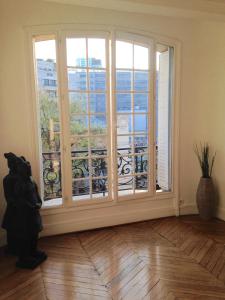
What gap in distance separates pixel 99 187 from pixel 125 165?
0.48m

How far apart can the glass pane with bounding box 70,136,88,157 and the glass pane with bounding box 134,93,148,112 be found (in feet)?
2.75

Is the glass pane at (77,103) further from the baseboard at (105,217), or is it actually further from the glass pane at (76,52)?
the baseboard at (105,217)

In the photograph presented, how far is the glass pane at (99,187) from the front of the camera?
368 centimetres

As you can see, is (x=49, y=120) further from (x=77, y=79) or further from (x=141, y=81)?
(x=141, y=81)

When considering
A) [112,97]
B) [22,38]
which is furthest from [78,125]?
[22,38]

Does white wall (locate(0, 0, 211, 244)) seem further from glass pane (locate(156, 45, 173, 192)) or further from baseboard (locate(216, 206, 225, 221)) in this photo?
baseboard (locate(216, 206, 225, 221))

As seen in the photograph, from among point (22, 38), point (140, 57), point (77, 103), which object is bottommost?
point (77, 103)

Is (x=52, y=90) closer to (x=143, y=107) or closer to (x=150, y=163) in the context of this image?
(x=143, y=107)

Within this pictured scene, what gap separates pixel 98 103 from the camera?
11.6 ft

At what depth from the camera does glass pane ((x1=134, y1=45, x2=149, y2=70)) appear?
363cm

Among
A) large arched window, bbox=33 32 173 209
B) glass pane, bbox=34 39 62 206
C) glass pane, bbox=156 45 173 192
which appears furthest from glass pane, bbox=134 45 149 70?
glass pane, bbox=34 39 62 206

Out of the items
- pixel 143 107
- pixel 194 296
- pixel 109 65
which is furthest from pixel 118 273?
pixel 109 65

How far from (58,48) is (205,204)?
288 cm

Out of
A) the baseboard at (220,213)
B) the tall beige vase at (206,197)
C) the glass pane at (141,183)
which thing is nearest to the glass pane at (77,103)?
the glass pane at (141,183)
